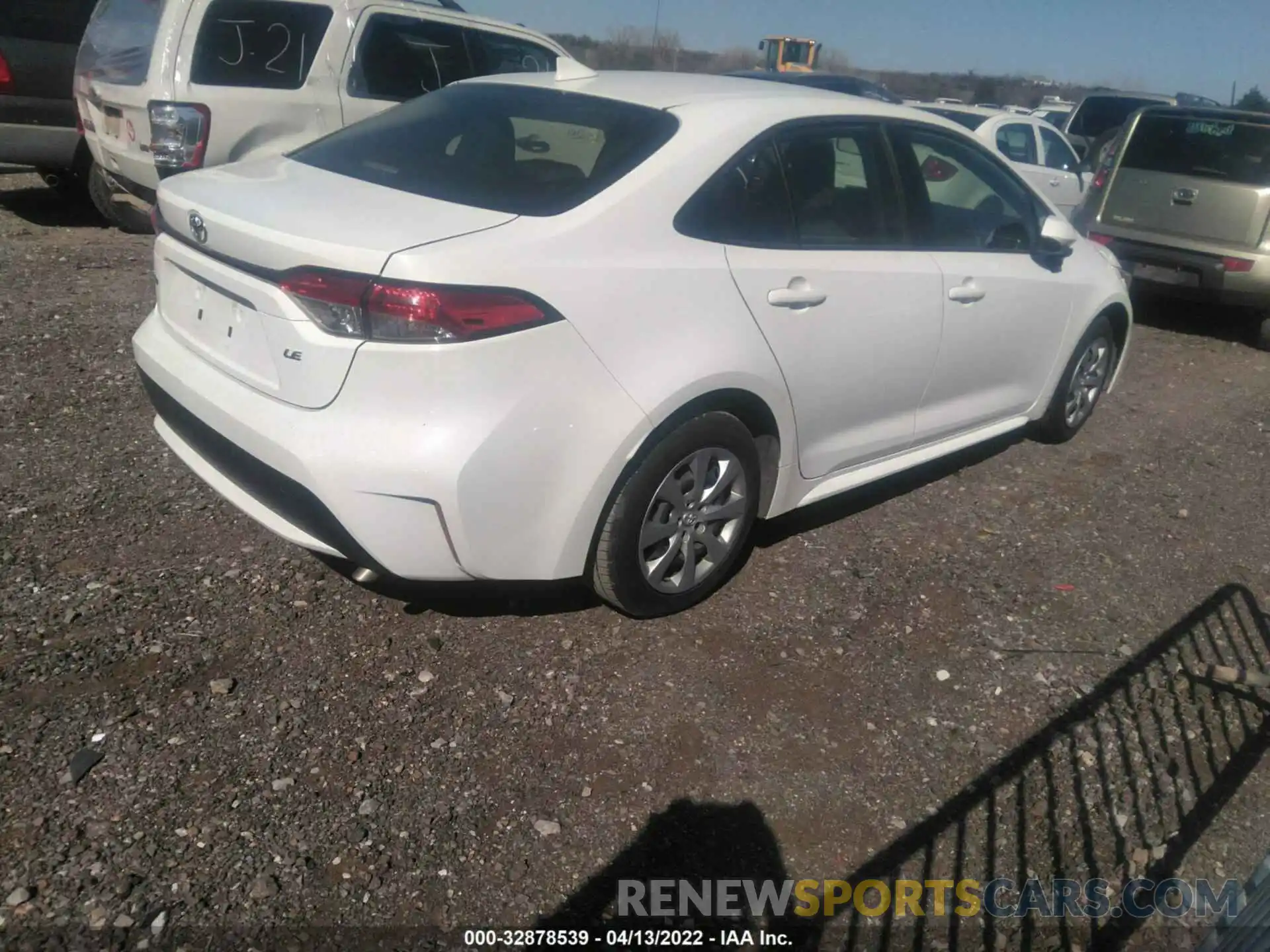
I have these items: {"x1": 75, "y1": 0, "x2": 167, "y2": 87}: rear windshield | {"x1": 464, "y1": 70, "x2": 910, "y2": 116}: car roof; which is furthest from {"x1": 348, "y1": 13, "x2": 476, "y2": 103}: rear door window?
{"x1": 464, "y1": 70, "x2": 910, "y2": 116}: car roof

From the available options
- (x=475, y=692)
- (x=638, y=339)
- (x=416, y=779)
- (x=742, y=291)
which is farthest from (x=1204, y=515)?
(x=416, y=779)

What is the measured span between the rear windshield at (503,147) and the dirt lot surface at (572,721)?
130 cm

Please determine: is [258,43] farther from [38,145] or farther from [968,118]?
[968,118]

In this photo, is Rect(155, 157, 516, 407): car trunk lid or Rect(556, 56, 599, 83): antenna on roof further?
Rect(556, 56, 599, 83): antenna on roof

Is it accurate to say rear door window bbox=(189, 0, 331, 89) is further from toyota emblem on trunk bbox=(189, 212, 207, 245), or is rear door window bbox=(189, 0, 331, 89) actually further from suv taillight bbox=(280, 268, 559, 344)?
suv taillight bbox=(280, 268, 559, 344)

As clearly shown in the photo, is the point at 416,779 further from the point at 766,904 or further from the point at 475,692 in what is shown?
the point at 766,904

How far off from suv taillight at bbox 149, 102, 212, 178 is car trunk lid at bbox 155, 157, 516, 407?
3.86 metres

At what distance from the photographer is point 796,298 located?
10.9 feet

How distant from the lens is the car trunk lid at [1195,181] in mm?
7441

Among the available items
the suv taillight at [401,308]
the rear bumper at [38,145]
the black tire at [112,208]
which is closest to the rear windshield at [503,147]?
the suv taillight at [401,308]

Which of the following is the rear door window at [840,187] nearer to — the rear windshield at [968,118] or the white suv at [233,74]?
the white suv at [233,74]

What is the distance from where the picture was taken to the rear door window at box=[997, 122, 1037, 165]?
37.1ft

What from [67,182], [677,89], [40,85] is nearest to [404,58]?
[40,85]

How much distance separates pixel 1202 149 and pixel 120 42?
7.81 m
